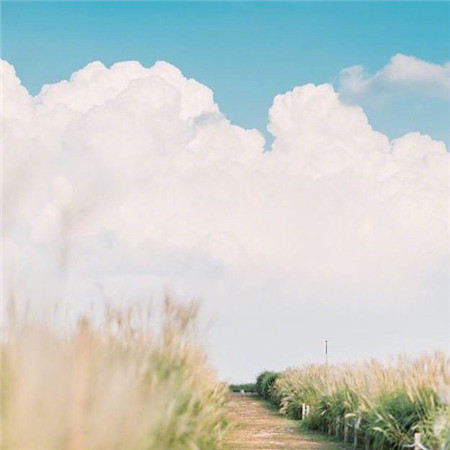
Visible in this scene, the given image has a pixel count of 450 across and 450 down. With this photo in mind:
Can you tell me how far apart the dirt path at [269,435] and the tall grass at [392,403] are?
555 mm

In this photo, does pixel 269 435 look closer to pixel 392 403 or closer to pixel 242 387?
pixel 392 403

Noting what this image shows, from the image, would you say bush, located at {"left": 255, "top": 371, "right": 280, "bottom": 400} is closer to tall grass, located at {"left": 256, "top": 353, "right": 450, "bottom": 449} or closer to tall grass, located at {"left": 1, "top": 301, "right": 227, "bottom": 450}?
tall grass, located at {"left": 256, "top": 353, "right": 450, "bottom": 449}

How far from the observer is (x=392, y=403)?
1320 centimetres

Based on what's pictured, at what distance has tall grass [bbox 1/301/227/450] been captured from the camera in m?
5.68

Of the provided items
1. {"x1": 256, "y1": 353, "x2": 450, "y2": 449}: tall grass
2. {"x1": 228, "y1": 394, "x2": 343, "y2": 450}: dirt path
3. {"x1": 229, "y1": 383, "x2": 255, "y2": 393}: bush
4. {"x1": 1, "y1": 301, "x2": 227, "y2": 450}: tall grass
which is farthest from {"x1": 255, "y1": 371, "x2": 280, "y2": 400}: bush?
{"x1": 1, "y1": 301, "x2": 227, "y2": 450}: tall grass

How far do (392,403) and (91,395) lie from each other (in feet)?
24.8

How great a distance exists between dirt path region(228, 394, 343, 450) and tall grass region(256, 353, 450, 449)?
555 millimetres

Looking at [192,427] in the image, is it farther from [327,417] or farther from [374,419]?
[327,417]

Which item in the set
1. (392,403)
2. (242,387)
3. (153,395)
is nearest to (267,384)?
(242,387)

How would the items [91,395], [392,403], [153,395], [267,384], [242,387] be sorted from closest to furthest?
[91,395] → [153,395] → [392,403] → [267,384] → [242,387]

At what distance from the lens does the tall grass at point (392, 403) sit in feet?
39.3

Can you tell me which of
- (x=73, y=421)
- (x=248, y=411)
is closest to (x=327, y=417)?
(x=248, y=411)

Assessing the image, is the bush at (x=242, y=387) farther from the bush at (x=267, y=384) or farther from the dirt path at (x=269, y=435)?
the dirt path at (x=269, y=435)

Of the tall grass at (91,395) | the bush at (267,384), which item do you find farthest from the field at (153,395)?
the bush at (267,384)
